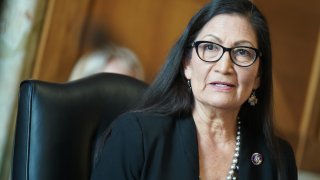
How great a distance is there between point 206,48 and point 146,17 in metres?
1.19

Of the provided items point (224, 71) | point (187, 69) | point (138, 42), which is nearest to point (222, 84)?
point (224, 71)

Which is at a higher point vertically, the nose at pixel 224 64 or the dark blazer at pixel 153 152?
the nose at pixel 224 64

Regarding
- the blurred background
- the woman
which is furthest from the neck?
the blurred background

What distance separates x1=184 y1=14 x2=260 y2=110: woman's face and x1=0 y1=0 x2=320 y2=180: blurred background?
3.43ft

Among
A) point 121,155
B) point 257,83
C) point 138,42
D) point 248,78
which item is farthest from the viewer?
point 138,42

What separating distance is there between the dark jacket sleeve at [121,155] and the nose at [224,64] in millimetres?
295

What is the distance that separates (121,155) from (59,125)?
195 mm

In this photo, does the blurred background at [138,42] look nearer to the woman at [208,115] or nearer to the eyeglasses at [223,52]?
the woman at [208,115]

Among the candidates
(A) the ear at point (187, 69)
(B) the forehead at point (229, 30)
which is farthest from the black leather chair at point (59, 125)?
(B) the forehead at point (229, 30)

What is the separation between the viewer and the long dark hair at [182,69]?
4.65 feet

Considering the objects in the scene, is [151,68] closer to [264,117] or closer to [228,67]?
[264,117]

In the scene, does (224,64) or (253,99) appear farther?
(253,99)

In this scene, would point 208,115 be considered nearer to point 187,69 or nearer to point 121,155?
point 187,69

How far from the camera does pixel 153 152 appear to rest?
Result: 51.7 inches
